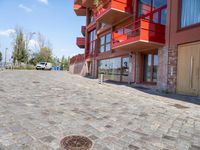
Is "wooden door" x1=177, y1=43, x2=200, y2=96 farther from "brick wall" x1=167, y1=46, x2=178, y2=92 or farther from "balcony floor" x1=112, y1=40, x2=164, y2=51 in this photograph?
"balcony floor" x1=112, y1=40, x2=164, y2=51

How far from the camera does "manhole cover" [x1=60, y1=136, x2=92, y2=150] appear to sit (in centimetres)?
339

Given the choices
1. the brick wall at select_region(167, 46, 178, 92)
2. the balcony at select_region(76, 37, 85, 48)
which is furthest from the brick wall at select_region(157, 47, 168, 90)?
the balcony at select_region(76, 37, 85, 48)

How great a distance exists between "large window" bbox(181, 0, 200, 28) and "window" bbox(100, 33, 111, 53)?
967cm

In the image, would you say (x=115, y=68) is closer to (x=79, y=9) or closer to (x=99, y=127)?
(x=99, y=127)

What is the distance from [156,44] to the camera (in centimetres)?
1229

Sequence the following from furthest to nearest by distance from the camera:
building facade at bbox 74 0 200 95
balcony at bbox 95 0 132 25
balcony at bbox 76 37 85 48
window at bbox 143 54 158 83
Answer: balcony at bbox 76 37 85 48
balcony at bbox 95 0 132 25
window at bbox 143 54 158 83
building facade at bbox 74 0 200 95

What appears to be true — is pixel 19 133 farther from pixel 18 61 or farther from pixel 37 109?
pixel 18 61

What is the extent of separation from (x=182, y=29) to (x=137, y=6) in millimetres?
5645

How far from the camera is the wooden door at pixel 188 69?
9.90m

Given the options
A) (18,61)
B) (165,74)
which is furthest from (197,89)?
(18,61)

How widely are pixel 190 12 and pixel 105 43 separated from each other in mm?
11168

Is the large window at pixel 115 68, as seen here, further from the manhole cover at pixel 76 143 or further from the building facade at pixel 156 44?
the manhole cover at pixel 76 143

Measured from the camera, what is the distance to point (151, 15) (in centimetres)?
1363

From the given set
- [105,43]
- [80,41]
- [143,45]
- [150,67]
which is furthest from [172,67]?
[80,41]
